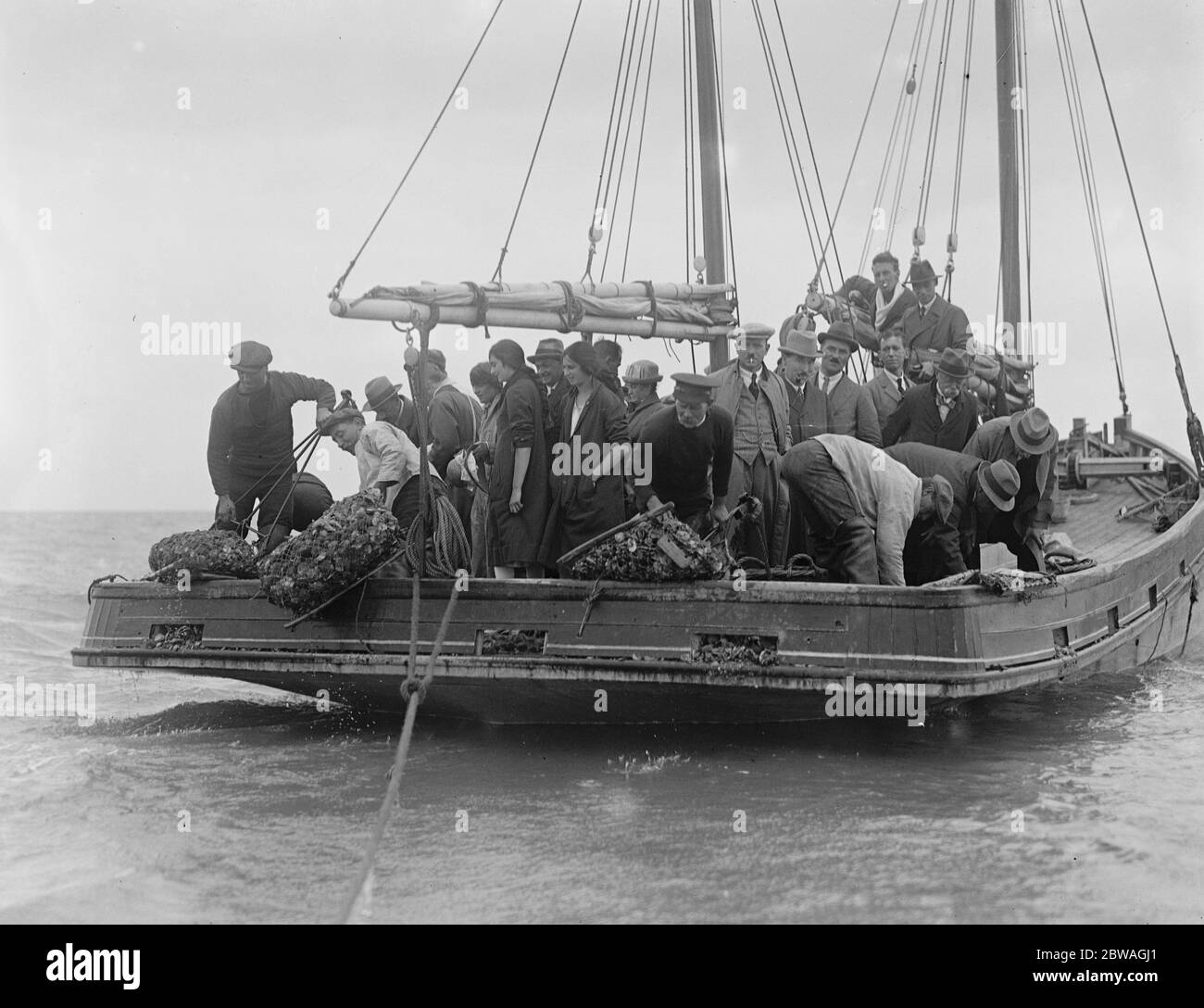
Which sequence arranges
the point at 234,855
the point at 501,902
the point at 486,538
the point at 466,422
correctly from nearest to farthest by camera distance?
1. the point at 501,902
2. the point at 234,855
3. the point at 486,538
4. the point at 466,422

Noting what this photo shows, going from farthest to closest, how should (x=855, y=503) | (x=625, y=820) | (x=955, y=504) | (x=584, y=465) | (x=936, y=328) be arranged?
(x=936, y=328) < (x=955, y=504) < (x=584, y=465) < (x=855, y=503) < (x=625, y=820)

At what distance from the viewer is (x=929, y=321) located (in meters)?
12.2

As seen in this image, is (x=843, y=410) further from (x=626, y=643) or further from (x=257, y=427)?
(x=257, y=427)

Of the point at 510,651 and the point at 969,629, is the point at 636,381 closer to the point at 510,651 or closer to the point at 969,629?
the point at 510,651

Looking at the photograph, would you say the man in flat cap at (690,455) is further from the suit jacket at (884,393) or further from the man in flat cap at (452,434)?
the suit jacket at (884,393)

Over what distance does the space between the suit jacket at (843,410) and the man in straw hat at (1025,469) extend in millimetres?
769

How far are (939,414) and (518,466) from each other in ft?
10.5

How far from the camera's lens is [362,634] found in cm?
825

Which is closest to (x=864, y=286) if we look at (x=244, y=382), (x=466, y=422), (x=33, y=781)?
(x=466, y=422)

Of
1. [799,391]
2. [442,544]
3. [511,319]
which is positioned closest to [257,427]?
[442,544]

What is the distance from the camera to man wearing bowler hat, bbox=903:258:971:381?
1193cm

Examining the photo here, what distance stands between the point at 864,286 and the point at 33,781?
824cm

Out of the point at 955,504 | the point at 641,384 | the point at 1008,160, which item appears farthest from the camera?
the point at 1008,160

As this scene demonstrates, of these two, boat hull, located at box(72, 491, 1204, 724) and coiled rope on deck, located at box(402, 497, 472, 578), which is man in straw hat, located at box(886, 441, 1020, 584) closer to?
boat hull, located at box(72, 491, 1204, 724)
